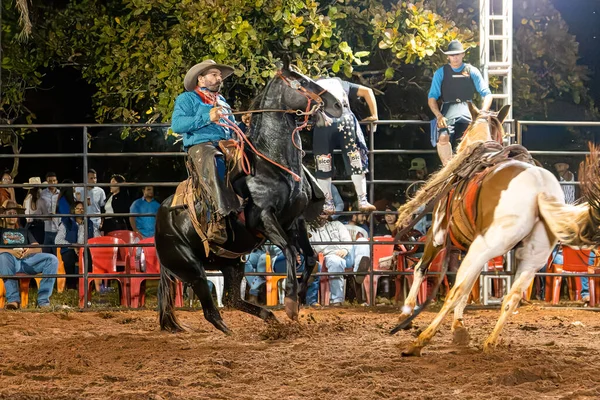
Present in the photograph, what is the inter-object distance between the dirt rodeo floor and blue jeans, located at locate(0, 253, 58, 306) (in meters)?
1.49

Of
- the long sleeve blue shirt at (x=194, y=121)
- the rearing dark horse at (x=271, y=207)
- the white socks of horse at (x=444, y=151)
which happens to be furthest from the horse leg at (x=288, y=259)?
the white socks of horse at (x=444, y=151)

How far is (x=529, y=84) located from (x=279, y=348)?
8.42 meters

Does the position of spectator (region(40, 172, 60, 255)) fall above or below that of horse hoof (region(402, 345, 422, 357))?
above

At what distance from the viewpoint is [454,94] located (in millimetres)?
9477

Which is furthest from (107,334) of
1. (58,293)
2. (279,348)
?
(58,293)

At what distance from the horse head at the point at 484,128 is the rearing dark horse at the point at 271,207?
1.14 m

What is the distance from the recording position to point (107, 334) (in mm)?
7754

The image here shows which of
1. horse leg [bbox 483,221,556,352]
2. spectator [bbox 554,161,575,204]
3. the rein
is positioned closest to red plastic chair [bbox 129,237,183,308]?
the rein

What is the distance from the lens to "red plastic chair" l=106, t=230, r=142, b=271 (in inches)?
416

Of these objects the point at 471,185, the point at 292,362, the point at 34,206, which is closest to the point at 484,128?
the point at 471,185

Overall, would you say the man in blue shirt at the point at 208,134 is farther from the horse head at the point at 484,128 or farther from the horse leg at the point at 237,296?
the horse head at the point at 484,128

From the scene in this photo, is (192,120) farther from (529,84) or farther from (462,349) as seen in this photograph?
(529,84)

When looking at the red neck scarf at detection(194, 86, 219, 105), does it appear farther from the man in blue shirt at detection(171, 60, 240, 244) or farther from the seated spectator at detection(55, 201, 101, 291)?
the seated spectator at detection(55, 201, 101, 291)

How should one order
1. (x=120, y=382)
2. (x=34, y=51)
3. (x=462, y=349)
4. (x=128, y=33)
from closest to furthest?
(x=120, y=382) → (x=462, y=349) → (x=128, y=33) → (x=34, y=51)
